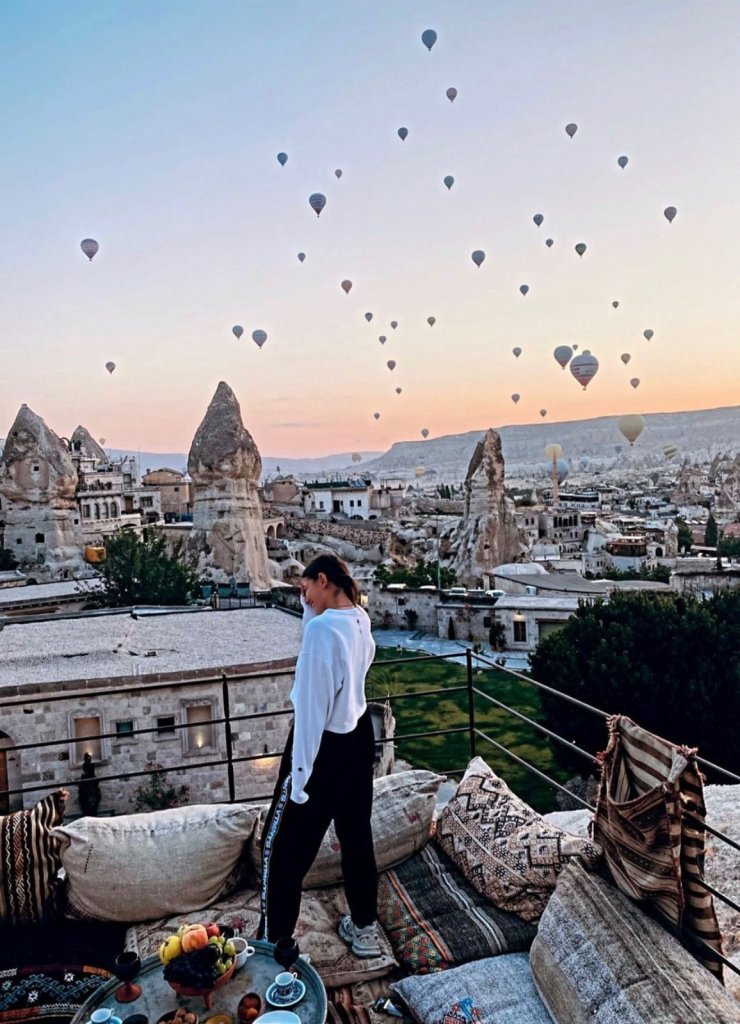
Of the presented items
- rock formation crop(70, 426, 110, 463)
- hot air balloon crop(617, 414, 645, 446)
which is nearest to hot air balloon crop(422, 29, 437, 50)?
hot air balloon crop(617, 414, 645, 446)

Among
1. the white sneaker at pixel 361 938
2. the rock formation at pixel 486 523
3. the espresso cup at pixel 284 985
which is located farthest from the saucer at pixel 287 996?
the rock formation at pixel 486 523

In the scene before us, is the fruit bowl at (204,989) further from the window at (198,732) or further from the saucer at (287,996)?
the window at (198,732)

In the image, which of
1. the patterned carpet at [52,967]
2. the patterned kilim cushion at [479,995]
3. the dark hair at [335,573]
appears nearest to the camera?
the patterned kilim cushion at [479,995]

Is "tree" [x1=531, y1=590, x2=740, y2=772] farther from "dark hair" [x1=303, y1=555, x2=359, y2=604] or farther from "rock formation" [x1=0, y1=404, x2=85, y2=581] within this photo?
"rock formation" [x1=0, y1=404, x2=85, y2=581]

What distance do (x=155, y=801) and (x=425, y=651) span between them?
52.1ft

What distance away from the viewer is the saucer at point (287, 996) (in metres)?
2.52

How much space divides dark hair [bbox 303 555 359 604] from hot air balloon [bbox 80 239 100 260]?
3046 cm

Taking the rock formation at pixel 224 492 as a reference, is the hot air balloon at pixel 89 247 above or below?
above

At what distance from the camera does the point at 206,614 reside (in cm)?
1689

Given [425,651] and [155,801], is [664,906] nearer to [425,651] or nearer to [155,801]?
[155,801]

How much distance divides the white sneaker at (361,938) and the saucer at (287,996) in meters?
0.83

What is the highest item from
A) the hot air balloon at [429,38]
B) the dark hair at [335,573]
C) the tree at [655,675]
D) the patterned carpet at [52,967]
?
the hot air balloon at [429,38]

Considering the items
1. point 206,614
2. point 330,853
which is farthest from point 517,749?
point 330,853

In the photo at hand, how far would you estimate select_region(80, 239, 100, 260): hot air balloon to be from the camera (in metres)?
30.1
